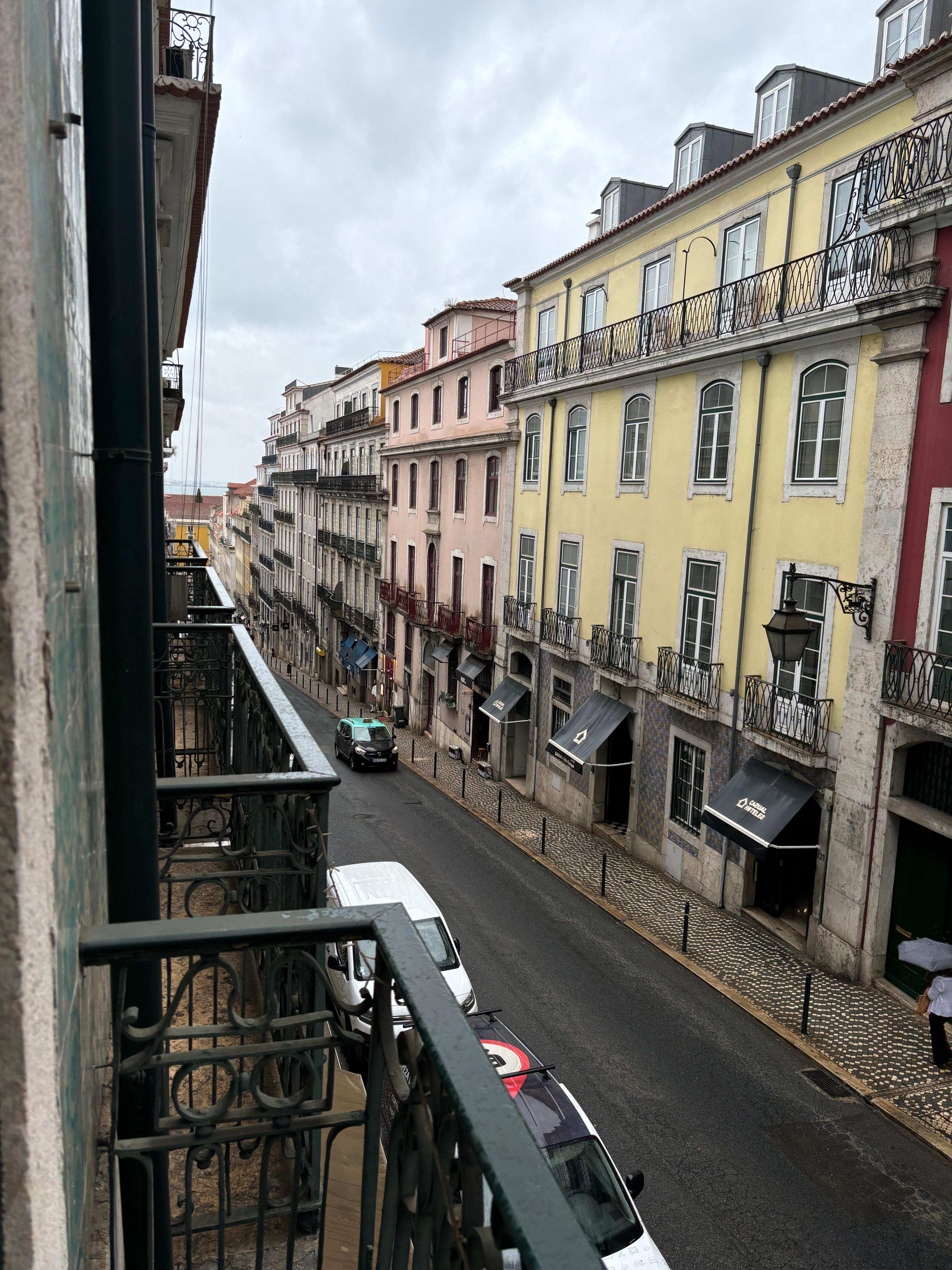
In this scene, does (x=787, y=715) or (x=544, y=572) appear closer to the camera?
(x=787, y=715)

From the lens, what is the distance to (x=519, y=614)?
2570 centimetres

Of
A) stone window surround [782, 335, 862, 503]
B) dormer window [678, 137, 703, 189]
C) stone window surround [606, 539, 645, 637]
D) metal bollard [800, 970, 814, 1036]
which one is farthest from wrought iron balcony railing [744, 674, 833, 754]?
dormer window [678, 137, 703, 189]

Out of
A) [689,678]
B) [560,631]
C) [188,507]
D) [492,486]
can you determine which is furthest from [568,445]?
[188,507]

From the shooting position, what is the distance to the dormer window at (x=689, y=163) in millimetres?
19891

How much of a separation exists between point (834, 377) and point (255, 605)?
73824 mm

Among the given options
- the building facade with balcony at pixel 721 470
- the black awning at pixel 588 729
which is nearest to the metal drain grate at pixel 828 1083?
the building facade with balcony at pixel 721 470

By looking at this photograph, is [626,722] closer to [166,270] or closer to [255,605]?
[166,270]

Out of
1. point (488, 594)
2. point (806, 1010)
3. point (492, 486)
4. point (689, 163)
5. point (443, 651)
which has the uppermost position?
point (689, 163)

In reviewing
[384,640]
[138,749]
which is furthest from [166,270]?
[384,640]

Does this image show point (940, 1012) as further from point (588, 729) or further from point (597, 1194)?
point (588, 729)

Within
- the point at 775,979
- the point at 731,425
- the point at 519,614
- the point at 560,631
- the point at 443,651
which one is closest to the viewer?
the point at 775,979

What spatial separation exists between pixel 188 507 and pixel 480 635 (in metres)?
116

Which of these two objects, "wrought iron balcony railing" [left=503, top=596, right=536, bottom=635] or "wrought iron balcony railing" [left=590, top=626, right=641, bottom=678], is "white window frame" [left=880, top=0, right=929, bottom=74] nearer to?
"wrought iron balcony railing" [left=590, top=626, right=641, bottom=678]

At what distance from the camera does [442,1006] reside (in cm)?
181
